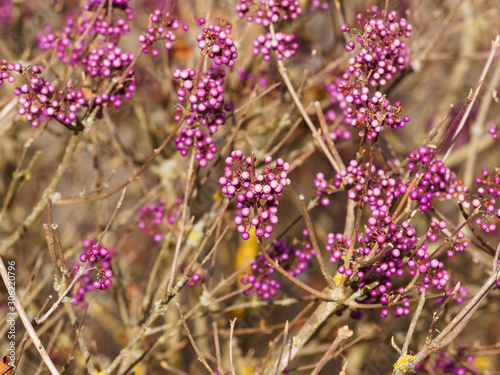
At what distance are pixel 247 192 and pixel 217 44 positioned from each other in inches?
31.7

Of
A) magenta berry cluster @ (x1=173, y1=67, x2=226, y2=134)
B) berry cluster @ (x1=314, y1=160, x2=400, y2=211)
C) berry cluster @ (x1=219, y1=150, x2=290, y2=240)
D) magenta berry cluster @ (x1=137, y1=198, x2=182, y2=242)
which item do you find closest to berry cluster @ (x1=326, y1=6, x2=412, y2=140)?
berry cluster @ (x1=314, y1=160, x2=400, y2=211)

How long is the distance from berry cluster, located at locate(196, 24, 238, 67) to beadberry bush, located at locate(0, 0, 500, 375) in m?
0.01

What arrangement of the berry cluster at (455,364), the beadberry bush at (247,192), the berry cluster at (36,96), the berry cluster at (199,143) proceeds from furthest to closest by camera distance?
the berry cluster at (455,364) < the berry cluster at (199,143) < the berry cluster at (36,96) < the beadberry bush at (247,192)

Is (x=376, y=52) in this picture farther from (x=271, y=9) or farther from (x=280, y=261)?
(x=280, y=261)

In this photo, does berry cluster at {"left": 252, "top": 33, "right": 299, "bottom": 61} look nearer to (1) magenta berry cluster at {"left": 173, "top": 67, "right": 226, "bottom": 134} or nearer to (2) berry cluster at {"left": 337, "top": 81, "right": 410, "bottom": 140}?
(1) magenta berry cluster at {"left": 173, "top": 67, "right": 226, "bottom": 134}

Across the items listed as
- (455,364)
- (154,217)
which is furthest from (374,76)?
(455,364)

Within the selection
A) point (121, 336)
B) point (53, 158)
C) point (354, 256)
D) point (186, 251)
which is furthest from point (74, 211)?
point (354, 256)

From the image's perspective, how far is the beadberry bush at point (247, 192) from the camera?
92.2 inches

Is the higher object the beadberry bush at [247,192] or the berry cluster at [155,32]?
the berry cluster at [155,32]

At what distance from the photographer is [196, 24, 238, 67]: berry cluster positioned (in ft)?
7.30

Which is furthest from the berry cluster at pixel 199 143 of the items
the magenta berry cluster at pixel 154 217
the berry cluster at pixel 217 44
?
the magenta berry cluster at pixel 154 217

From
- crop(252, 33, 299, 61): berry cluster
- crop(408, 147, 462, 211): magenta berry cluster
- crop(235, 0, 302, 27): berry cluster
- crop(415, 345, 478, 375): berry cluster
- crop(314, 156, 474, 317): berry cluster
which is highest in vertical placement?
crop(235, 0, 302, 27): berry cluster

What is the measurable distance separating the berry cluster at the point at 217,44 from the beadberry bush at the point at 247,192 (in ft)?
0.04

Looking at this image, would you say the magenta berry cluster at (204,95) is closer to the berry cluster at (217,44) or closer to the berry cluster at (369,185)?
the berry cluster at (217,44)
